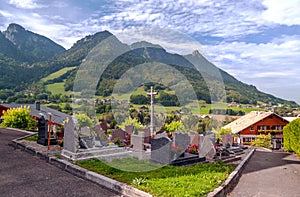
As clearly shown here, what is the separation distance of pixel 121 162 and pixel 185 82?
8.21 m

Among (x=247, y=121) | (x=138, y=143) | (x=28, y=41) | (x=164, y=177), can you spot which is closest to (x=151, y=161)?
(x=138, y=143)

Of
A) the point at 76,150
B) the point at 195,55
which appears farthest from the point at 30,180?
the point at 195,55

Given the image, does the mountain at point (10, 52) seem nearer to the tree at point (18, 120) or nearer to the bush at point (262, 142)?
the tree at point (18, 120)

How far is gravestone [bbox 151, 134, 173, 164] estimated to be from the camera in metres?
8.12

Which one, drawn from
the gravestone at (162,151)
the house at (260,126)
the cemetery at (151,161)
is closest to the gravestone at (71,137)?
the cemetery at (151,161)

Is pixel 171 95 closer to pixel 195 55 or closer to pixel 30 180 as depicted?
pixel 195 55

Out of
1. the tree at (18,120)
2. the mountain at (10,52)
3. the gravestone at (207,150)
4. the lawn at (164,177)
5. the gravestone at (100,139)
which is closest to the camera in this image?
the lawn at (164,177)

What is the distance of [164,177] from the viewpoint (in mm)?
6219

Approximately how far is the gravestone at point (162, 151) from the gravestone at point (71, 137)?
8.21 feet

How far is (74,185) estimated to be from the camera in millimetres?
5746

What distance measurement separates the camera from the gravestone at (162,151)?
8.12 meters

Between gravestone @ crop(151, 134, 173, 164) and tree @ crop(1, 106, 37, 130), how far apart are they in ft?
36.5

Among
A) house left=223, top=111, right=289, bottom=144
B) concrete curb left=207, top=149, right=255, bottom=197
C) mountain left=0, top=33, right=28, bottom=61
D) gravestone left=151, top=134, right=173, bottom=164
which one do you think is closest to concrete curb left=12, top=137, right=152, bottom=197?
concrete curb left=207, top=149, right=255, bottom=197

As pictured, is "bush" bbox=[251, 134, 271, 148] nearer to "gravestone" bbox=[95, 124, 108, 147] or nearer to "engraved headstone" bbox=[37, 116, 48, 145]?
"gravestone" bbox=[95, 124, 108, 147]
